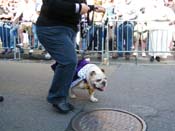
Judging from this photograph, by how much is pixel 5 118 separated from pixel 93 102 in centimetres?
126

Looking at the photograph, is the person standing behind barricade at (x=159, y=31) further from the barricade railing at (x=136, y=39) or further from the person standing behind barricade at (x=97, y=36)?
the person standing behind barricade at (x=97, y=36)

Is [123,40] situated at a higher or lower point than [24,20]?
lower

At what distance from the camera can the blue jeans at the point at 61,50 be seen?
15.7ft

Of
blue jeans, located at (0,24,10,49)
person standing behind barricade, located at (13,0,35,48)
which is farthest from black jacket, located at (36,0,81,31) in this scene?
blue jeans, located at (0,24,10,49)

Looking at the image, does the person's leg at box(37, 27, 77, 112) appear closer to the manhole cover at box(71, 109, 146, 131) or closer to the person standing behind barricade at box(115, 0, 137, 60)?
the manhole cover at box(71, 109, 146, 131)

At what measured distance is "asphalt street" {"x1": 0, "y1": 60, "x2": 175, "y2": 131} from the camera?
472 cm

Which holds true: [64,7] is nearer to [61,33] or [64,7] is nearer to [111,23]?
[61,33]

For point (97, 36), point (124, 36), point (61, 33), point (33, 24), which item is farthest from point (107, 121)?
point (33, 24)

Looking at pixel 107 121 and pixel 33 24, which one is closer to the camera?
pixel 107 121

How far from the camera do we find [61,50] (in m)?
4.78

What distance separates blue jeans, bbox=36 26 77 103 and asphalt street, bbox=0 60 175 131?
0.44 m

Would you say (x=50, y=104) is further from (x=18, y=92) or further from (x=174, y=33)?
(x=174, y=33)

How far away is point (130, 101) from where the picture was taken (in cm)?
556

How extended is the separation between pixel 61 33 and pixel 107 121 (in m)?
1.17
